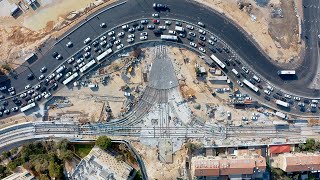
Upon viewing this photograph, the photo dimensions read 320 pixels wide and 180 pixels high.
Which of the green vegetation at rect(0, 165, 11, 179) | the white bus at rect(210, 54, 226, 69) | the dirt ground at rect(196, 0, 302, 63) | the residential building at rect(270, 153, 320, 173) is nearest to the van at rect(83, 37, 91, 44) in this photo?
the dirt ground at rect(196, 0, 302, 63)

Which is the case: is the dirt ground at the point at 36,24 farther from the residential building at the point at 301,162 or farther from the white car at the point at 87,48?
the residential building at the point at 301,162

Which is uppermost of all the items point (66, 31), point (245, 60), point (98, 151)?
point (66, 31)

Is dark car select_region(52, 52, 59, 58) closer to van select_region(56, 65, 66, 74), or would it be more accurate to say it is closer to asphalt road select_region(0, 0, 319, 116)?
asphalt road select_region(0, 0, 319, 116)

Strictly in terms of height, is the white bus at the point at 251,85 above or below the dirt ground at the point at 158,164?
above

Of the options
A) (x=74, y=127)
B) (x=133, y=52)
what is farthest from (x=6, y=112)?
(x=133, y=52)

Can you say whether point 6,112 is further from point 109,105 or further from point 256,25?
point 256,25

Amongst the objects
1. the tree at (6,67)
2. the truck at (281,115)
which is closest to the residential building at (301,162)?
the truck at (281,115)
